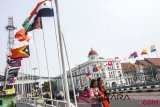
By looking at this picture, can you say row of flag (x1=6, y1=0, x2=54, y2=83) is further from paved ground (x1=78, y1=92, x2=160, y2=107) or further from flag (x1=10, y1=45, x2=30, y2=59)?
paved ground (x1=78, y1=92, x2=160, y2=107)

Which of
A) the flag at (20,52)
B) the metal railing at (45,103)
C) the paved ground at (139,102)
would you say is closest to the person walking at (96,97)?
the metal railing at (45,103)

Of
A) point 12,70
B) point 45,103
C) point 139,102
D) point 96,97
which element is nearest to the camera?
point 96,97

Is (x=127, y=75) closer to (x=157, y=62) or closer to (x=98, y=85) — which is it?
(x=157, y=62)

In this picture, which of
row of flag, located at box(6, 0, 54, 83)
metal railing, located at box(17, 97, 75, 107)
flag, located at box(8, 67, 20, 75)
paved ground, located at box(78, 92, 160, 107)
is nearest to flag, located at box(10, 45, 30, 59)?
row of flag, located at box(6, 0, 54, 83)

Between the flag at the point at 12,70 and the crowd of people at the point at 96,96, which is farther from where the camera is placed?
the flag at the point at 12,70

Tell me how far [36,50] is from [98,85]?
1286 centimetres

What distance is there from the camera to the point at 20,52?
60.2 feet

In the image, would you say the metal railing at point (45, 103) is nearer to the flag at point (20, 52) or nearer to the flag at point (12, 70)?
the flag at point (20, 52)

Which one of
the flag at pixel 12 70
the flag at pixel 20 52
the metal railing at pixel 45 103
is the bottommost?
the metal railing at pixel 45 103

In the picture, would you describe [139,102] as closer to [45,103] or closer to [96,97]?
[45,103]

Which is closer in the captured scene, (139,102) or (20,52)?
(139,102)

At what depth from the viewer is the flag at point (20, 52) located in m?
18.1

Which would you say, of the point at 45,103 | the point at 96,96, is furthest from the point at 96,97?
the point at 45,103

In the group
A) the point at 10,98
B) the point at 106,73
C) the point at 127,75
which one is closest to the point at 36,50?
the point at 10,98
